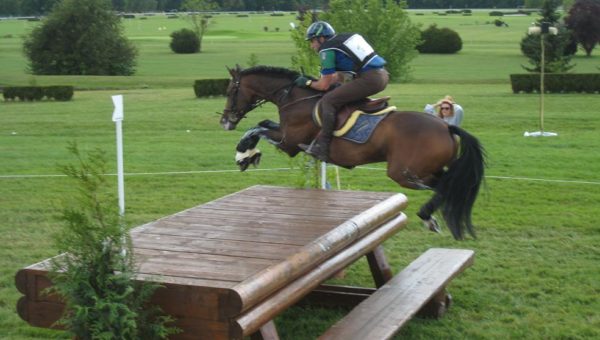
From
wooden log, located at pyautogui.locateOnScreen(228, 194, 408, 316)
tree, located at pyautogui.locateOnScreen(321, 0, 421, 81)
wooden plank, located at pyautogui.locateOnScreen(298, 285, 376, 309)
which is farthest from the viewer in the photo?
tree, located at pyautogui.locateOnScreen(321, 0, 421, 81)

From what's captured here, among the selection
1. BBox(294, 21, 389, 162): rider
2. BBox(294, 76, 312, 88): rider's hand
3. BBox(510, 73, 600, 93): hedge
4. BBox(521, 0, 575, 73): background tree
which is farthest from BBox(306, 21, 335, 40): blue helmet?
BBox(521, 0, 575, 73): background tree

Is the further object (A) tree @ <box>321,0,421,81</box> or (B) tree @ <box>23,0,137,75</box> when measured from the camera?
(B) tree @ <box>23,0,137,75</box>

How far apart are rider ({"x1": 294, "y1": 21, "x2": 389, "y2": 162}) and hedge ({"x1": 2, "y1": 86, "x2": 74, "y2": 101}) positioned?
2479 cm

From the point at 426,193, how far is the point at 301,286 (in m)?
7.72

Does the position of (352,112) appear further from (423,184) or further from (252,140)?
(252,140)

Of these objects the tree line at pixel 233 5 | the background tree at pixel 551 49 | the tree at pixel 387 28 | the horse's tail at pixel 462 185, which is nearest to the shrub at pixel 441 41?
the tree at pixel 387 28

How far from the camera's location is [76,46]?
160 ft

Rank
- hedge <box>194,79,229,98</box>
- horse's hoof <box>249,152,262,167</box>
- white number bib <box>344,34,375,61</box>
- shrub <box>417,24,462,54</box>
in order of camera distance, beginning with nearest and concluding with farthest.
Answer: white number bib <box>344,34,375,61</box>
horse's hoof <box>249,152,262,167</box>
hedge <box>194,79,229,98</box>
shrub <box>417,24,462,54</box>

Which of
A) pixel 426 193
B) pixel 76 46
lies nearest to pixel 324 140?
pixel 426 193

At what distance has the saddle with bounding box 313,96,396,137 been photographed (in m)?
7.34

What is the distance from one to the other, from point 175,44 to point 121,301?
60.1 m

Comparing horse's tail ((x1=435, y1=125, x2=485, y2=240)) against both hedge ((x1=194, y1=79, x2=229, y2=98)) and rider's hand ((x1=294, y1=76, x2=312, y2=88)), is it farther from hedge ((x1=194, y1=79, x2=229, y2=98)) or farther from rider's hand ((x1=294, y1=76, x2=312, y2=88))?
hedge ((x1=194, y1=79, x2=229, y2=98))

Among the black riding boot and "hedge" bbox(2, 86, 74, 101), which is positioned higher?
the black riding boot

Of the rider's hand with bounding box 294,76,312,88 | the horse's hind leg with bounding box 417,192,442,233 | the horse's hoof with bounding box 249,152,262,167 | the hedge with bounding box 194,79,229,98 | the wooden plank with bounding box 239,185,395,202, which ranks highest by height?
the rider's hand with bounding box 294,76,312,88
